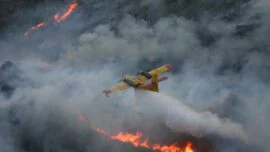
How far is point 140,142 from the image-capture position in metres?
45.8

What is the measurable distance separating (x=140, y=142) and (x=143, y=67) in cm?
1677

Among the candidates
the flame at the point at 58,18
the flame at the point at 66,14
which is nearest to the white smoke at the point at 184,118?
the flame at the point at 66,14

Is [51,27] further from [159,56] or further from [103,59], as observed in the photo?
[159,56]

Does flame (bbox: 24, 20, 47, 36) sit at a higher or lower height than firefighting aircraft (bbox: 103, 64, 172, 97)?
higher

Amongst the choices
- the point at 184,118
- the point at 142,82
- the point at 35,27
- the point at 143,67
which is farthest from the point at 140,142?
the point at 35,27

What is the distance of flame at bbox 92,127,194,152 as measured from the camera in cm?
4359

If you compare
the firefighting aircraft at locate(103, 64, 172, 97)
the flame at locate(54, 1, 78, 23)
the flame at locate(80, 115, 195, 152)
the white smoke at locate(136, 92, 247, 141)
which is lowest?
the flame at locate(80, 115, 195, 152)

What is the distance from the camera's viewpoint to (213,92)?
47.8 metres

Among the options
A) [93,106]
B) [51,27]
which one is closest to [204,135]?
[93,106]

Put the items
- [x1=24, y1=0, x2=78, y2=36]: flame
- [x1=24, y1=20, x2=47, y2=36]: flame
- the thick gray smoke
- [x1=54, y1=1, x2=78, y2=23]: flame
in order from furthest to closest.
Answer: [x1=54, y1=1, x2=78, y2=23]: flame → [x1=24, y1=0, x2=78, y2=36]: flame → [x1=24, y1=20, x2=47, y2=36]: flame → the thick gray smoke

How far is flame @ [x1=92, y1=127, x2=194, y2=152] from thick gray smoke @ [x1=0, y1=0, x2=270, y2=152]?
116 centimetres

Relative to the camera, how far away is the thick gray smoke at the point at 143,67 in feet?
149

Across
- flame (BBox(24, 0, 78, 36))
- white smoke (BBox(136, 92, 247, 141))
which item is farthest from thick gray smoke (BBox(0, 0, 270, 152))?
flame (BBox(24, 0, 78, 36))

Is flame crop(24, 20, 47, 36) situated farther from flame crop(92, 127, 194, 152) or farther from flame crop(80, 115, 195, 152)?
flame crop(92, 127, 194, 152)
